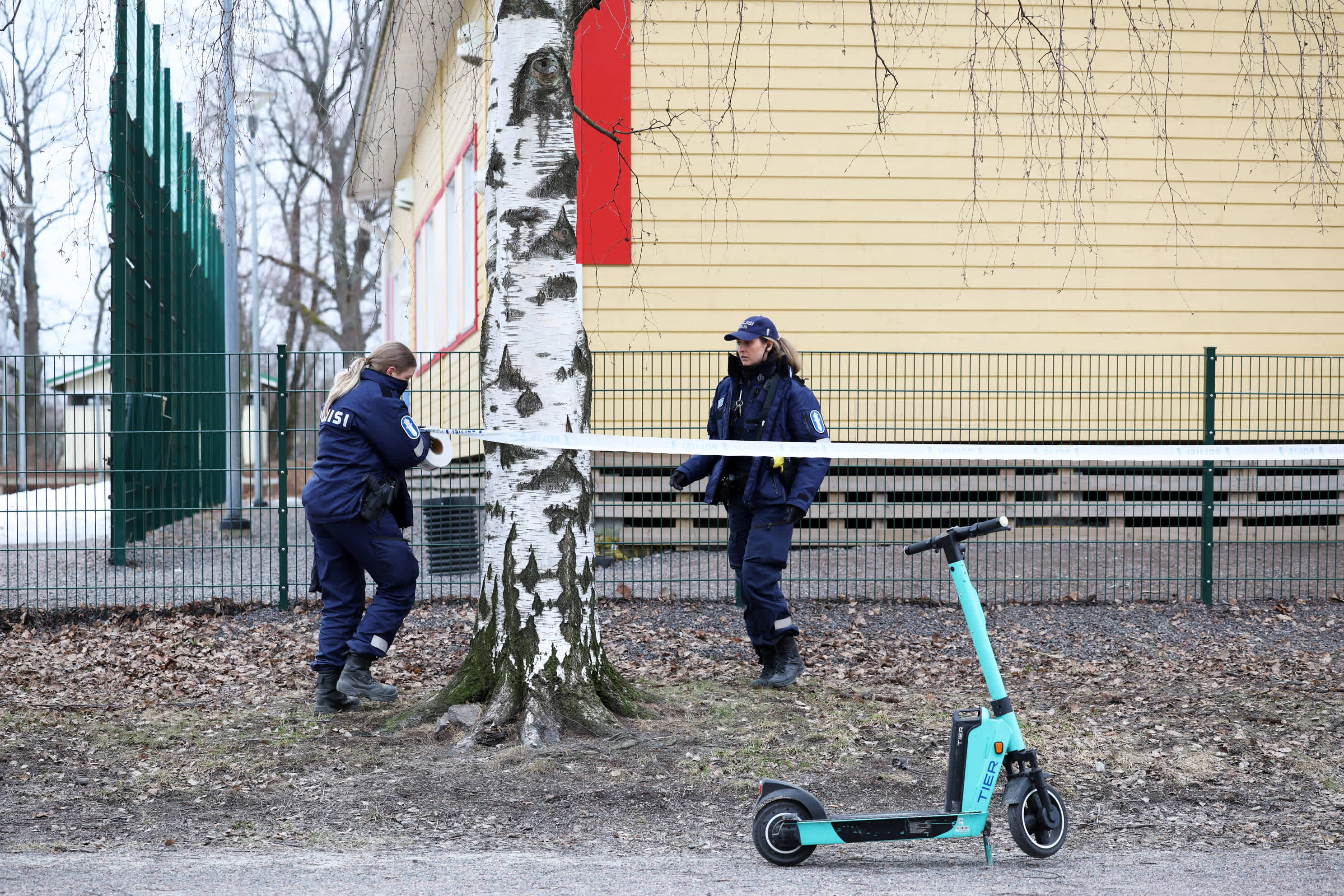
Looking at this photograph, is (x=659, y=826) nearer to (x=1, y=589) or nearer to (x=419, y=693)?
(x=419, y=693)

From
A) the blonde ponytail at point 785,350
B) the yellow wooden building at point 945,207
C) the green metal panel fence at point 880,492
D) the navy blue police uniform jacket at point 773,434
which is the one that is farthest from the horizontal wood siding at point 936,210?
the blonde ponytail at point 785,350

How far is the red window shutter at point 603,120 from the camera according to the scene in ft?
32.7

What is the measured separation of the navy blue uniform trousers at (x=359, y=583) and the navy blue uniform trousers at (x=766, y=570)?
64.9 inches

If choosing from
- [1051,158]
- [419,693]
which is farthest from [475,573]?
[1051,158]

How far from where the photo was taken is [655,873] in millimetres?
3816

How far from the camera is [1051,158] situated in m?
10.3

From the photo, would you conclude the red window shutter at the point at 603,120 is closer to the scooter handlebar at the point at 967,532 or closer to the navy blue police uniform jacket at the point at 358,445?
the navy blue police uniform jacket at the point at 358,445

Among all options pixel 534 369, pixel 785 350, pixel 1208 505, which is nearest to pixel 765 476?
pixel 785 350

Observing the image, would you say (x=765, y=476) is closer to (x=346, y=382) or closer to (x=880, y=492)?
(x=346, y=382)

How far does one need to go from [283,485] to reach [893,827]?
5.96m

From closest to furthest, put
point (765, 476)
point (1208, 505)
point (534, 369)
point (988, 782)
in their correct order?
1. point (988, 782)
2. point (534, 369)
3. point (765, 476)
4. point (1208, 505)

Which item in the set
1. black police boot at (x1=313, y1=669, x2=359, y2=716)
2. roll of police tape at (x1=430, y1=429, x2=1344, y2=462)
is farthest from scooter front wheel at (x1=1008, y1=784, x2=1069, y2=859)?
black police boot at (x1=313, y1=669, x2=359, y2=716)

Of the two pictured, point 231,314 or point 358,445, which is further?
point 231,314

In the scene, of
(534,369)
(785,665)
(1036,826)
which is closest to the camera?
(1036,826)
